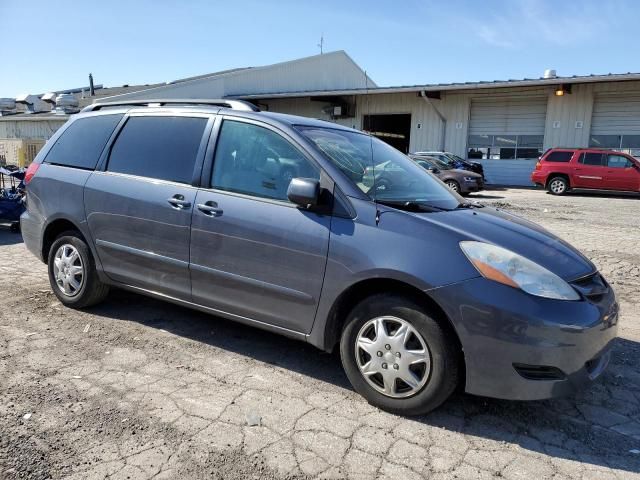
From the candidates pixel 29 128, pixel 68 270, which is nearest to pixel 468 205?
pixel 68 270

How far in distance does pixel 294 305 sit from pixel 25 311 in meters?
2.75

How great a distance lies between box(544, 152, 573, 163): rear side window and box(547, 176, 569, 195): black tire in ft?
2.15

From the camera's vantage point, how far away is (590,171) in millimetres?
18297

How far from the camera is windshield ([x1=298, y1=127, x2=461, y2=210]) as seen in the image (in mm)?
3256

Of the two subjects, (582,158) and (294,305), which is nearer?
(294,305)

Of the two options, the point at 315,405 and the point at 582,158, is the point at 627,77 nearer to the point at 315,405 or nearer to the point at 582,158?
the point at 582,158

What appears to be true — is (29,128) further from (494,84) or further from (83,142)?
(83,142)

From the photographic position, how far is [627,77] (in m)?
19.1

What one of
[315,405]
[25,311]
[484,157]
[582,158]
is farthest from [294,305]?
[484,157]

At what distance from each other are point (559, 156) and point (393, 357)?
18.6m

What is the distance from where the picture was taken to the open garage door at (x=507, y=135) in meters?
22.8

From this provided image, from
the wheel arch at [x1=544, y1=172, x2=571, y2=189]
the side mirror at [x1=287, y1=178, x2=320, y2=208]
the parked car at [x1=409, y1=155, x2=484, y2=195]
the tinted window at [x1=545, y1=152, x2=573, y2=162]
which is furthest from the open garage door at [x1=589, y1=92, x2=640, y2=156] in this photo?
the side mirror at [x1=287, y1=178, x2=320, y2=208]

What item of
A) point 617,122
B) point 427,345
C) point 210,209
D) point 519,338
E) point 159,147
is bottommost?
point 427,345

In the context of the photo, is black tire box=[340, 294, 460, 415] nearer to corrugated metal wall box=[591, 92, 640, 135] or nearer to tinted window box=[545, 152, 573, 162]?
tinted window box=[545, 152, 573, 162]
